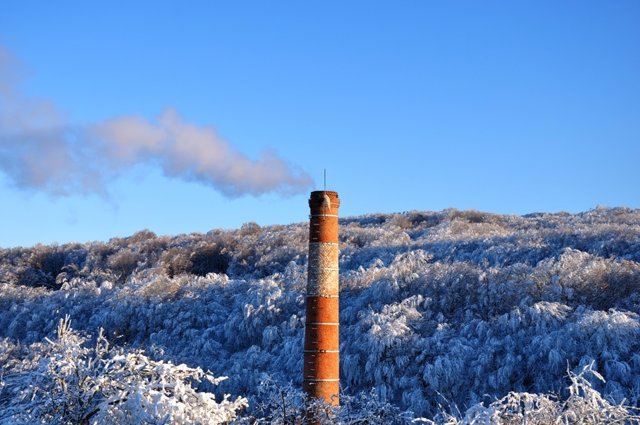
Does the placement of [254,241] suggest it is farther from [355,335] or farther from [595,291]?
[595,291]

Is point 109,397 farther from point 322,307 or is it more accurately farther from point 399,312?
point 399,312

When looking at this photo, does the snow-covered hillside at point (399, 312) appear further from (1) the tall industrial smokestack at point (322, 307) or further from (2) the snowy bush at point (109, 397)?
(2) the snowy bush at point (109, 397)

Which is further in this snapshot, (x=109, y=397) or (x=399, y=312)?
(x=399, y=312)

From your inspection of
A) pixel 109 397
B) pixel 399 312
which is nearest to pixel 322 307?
pixel 109 397

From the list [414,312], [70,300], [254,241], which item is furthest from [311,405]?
[254,241]

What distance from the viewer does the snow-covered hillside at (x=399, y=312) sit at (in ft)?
77.0

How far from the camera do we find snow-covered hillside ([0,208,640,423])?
23.5 meters

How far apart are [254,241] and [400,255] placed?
12.7 meters

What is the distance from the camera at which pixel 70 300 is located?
3769 cm

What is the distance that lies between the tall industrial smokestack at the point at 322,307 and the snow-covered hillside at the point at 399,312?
152 cm

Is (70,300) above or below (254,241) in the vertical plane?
below

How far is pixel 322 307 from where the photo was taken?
19.4 m

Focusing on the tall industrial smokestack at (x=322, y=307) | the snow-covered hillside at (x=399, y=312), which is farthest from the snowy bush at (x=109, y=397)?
the tall industrial smokestack at (x=322, y=307)

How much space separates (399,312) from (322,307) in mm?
9448
